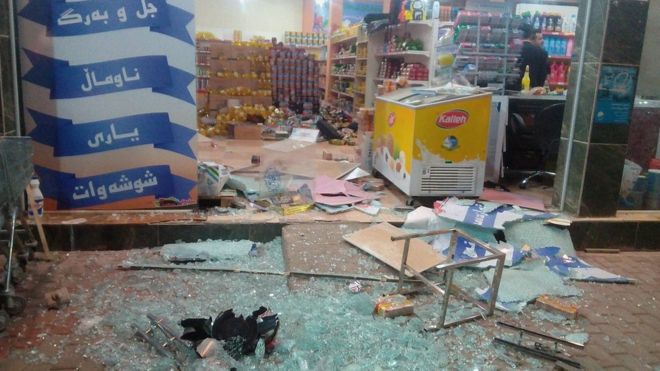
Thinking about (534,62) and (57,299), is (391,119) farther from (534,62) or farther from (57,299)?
(534,62)

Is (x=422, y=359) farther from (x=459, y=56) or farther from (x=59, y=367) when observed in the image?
(x=459, y=56)

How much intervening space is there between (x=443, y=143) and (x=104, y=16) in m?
2.64

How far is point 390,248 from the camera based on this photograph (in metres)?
3.47

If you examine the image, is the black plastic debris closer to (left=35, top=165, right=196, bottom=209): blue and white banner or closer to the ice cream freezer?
(left=35, top=165, right=196, bottom=209): blue and white banner

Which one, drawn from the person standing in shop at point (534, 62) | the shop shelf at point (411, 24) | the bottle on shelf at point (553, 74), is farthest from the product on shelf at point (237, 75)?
the bottle on shelf at point (553, 74)

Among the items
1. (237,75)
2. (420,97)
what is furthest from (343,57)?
(420,97)

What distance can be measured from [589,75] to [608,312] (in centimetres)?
192

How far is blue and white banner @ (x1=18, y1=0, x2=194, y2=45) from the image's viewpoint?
12.0 ft

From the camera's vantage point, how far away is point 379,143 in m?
5.38

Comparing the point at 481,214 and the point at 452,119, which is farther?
the point at 452,119

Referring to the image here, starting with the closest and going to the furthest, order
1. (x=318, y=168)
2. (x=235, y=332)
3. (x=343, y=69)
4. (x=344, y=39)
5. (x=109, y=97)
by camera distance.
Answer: (x=235, y=332) → (x=109, y=97) → (x=318, y=168) → (x=344, y=39) → (x=343, y=69)

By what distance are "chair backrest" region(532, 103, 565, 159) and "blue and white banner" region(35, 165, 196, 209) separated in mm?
3434

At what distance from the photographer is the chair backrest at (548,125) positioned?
5.24 metres

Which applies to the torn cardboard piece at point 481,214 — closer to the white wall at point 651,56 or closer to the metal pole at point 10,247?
the white wall at point 651,56
